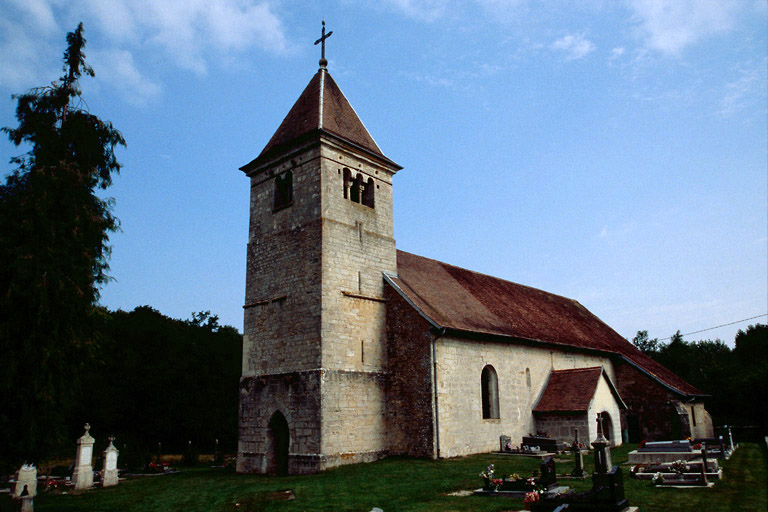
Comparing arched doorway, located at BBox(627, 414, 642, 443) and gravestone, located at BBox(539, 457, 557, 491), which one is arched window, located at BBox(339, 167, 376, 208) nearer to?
gravestone, located at BBox(539, 457, 557, 491)

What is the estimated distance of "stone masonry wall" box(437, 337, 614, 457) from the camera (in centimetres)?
2075

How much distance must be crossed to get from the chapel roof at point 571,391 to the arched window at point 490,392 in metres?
A: 2.82

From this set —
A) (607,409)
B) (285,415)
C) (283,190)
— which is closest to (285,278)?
(283,190)

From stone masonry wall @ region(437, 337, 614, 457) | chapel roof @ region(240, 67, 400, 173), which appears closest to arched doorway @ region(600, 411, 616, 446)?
stone masonry wall @ region(437, 337, 614, 457)

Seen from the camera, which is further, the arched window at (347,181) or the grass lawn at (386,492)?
the arched window at (347,181)

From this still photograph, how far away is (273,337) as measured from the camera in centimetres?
2178

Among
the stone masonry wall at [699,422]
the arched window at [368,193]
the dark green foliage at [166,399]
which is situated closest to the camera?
the arched window at [368,193]

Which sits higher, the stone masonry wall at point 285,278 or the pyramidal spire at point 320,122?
the pyramidal spire at point 320,122

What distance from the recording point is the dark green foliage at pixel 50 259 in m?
12.1

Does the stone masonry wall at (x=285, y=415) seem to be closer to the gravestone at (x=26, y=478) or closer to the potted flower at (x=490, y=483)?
the gravestone at (x=26, y=478)

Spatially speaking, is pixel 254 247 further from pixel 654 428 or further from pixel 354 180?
pixel 654 428

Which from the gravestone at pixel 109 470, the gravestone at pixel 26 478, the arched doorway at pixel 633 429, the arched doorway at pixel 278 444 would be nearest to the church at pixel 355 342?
the arched doorway at pixel 278 444

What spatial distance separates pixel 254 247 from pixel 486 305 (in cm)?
1165

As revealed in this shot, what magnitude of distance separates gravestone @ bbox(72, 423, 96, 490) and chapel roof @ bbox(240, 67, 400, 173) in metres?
12.7
